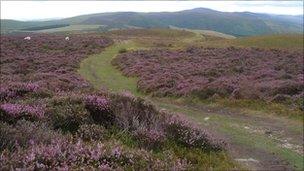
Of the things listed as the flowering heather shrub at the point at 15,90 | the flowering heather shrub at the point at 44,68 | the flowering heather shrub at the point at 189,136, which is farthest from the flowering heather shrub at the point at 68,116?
the flowering heather shrub at the point at 44,68

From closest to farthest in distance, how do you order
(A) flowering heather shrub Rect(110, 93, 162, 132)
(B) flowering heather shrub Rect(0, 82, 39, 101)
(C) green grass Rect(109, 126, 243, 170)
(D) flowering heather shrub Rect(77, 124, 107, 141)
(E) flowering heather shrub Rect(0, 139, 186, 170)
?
(E) flowering heather shrub Rect(0, 139, 186, 170), (C) green grass Rect(109, 126, 243, 170), (D) flowering heather shrub Rect(77, 124, 107, 141), (A) flowering heather shrub Rect(110, 93, 162, 132), (B) flowering heather shrub Rect(0, 82, 39, 101)

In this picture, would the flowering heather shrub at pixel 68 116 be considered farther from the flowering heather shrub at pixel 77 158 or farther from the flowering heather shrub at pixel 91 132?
A: the flowering heather shrub at pixel 77 158

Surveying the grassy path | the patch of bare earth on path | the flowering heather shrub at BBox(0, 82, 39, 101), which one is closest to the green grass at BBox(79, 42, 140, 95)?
the grassy path

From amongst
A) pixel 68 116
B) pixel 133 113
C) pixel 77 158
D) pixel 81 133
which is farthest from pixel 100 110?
pixel 77 158

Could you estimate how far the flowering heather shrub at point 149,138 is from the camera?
32.4 ft

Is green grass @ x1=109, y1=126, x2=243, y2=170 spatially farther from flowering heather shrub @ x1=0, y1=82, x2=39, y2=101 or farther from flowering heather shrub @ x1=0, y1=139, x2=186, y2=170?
flowering heather shrub @ x1=0, y1=82, x2=39, y2=101

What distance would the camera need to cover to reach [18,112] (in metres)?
10.3

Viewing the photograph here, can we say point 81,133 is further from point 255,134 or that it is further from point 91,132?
point 255,134

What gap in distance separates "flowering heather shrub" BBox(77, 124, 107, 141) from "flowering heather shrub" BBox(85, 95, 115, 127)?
1.13 metres

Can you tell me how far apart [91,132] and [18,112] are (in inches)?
66.7

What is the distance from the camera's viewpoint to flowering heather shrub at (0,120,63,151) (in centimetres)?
790

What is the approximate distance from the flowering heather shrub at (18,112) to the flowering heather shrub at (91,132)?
3.45 feet

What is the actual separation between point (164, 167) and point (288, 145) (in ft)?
37.9

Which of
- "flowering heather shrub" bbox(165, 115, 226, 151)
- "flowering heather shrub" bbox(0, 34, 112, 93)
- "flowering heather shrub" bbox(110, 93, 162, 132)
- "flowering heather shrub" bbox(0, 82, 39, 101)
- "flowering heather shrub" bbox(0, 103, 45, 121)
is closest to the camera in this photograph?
"flowering heather shrub" bbox(0, 103, 45, 121)
